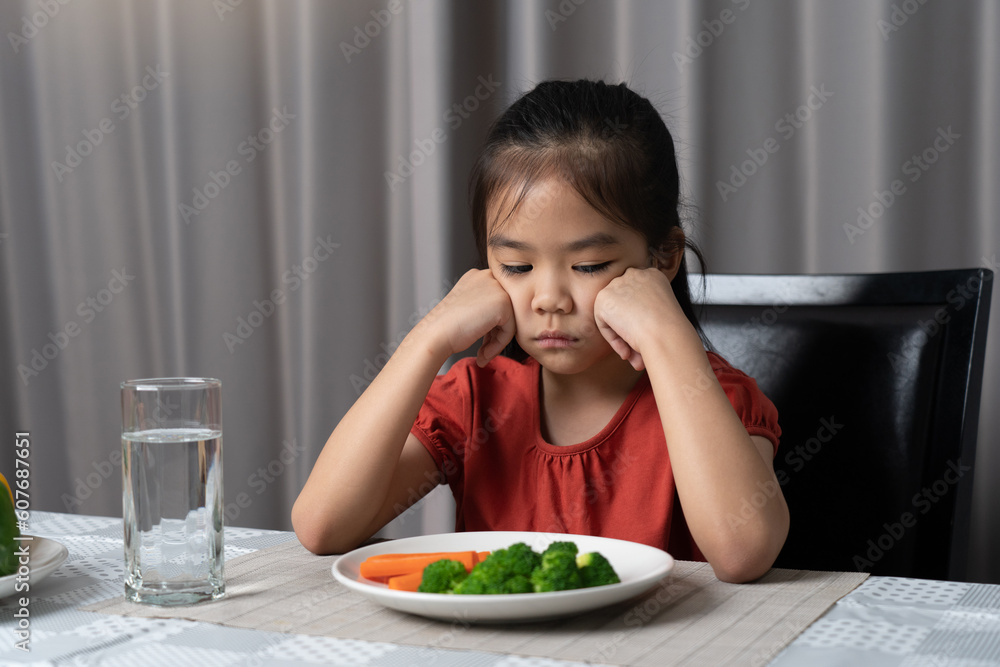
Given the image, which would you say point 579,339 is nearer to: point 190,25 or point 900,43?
point 900,43

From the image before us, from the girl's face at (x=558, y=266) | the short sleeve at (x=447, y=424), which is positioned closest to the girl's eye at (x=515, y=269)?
the girl's face at (x=558, y=266)

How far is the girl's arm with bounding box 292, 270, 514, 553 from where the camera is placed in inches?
34.0

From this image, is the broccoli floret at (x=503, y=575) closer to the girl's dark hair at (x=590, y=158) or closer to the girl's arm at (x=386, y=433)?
the girl's arm at (x=386, y=433)

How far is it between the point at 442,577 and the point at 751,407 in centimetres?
49

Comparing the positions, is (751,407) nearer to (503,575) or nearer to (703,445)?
(703,445)

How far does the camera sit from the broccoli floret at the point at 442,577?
2.02 feet

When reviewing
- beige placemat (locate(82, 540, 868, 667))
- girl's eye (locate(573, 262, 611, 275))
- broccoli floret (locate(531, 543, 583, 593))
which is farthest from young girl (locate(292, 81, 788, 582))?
broccoli floret (locate(531, 543, 583, 593))

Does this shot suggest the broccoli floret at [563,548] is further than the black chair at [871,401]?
No

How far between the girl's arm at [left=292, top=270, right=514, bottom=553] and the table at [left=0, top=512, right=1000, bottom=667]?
0.72 ft

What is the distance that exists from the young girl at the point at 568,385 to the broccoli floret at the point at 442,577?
0.24 m

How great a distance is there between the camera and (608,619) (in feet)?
1.97

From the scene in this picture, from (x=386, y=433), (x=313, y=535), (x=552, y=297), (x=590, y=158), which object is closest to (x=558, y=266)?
(x=552, y=297)

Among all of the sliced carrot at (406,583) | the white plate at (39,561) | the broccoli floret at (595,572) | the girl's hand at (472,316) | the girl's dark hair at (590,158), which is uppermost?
the girl's dark hair at (590,158)

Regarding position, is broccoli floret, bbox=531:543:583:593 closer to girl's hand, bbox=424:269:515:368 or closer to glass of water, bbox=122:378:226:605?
glass of water, bbox=122:378:226:605
